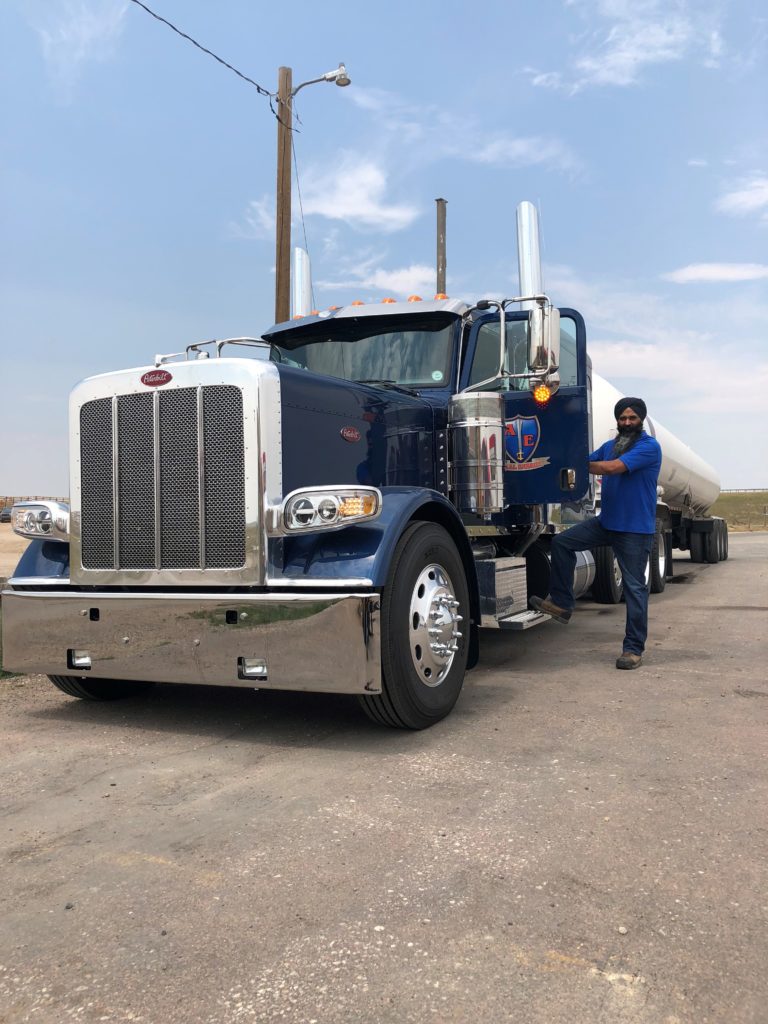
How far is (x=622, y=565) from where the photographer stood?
6.20 metres

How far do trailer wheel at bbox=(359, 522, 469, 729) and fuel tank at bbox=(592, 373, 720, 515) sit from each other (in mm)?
4817

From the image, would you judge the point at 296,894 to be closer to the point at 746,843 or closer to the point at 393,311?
the point at 746,843

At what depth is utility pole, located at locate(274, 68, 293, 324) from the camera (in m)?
11.6

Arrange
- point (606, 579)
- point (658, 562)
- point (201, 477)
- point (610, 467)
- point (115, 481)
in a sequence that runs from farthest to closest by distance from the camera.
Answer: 1. point (658, 562)
2. point (606, 579)
3. point (610, 467)
4. point (115, 481)
5. point (201, 477)

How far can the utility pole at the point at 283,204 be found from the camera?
457 inches

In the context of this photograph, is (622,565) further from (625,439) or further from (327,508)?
(327,508)

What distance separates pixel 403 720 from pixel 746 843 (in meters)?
1.75

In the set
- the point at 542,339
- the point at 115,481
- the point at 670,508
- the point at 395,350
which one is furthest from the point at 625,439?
the point at 670,508

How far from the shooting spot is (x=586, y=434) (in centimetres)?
631

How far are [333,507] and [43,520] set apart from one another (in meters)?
1.96

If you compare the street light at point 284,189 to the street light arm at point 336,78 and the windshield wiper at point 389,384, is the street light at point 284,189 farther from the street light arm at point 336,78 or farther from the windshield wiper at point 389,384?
the windshield wiper at point 389,384

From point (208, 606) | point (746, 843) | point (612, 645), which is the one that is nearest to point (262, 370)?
point (208, 606)

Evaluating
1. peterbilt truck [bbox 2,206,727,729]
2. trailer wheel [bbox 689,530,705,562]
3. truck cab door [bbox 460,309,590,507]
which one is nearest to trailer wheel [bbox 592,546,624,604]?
truck cab door [bbox 460,309,590,507]

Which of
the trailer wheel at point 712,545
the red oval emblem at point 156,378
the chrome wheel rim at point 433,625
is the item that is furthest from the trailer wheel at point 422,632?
the trailer wheel at point 712,545
